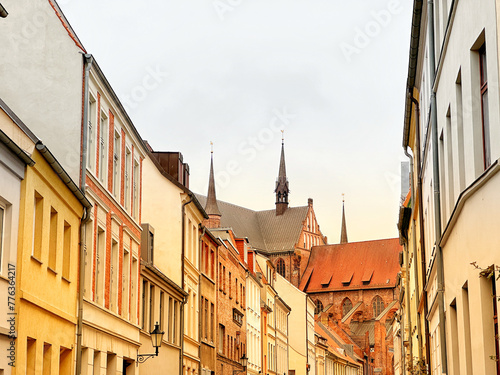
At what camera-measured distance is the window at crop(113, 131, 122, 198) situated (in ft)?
76.7

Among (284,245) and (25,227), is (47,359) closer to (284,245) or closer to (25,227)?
(25,227)

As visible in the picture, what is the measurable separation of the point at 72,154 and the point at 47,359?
4.69 meters

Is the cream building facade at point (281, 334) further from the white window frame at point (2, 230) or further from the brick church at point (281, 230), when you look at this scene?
the brick church at point (281, 230)

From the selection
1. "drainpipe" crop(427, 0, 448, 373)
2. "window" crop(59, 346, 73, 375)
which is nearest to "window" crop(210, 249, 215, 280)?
"window" crop(59, 346, 73, 375)

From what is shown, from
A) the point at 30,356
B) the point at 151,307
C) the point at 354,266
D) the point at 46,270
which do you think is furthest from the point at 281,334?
the point at 354,266

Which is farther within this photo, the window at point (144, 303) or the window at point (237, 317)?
the window at point (237, 317)

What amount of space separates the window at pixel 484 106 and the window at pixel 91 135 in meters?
10.3

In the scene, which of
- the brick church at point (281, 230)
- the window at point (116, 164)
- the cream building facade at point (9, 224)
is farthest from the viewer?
the brick church at point (281, 230)

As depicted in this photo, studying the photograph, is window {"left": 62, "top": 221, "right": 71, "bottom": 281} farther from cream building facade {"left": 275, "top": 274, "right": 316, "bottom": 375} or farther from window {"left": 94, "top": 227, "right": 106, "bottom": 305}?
cream building facade {"left": 275, "top": 274, "right": 316, "bottom": 375}

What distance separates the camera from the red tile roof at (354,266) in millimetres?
126750

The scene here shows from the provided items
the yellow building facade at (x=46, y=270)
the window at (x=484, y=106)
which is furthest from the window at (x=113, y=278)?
the window at (x=484, y=106)

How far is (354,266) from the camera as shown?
130875 mm

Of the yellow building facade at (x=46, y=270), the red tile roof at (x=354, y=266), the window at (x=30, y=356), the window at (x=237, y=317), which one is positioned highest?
the red tile roof at (x=354, y=266)

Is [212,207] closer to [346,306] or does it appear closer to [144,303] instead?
[346,306]
